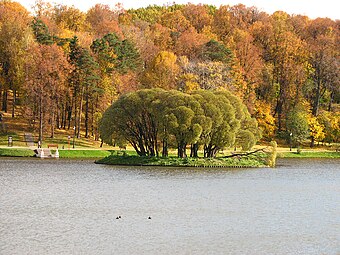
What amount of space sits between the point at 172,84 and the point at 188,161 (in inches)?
1333

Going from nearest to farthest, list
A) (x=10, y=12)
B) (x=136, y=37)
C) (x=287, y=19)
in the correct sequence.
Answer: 1. (x=10, y=12)
2. (x=136, y=37)
3. (x=287, y=19)

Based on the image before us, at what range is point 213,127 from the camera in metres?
69.4

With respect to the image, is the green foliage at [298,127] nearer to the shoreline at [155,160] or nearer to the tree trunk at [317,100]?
the tree trunk at [317,100]

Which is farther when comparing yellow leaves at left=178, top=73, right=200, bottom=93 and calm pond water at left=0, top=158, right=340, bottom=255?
yellow leaves at left=178, top=73, right=200, bottom=93

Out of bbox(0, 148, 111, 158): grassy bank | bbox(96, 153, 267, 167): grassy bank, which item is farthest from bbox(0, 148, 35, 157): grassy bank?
bbox(96, 153, 267, 167): grassy bank

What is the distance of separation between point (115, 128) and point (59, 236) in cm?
4266

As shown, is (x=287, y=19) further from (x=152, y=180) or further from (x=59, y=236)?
(x=59, y=236)

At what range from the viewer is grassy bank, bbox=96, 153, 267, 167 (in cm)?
6919

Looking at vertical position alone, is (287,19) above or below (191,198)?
above

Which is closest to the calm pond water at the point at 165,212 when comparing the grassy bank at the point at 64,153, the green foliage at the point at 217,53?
the grassy bank at the point at 64,153

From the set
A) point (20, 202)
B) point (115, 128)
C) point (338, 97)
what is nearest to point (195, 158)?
point (115, 128)

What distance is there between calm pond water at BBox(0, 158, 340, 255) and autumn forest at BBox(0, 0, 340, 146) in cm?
2476

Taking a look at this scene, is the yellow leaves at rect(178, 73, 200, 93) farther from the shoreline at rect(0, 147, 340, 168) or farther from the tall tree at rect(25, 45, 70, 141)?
the shoreline at rect(0, 147, 340, 168)

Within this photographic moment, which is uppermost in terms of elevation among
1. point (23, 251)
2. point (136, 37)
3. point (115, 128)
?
point (136, 37)
